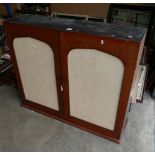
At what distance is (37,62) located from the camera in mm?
1479

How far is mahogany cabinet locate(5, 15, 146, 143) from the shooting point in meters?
1.14

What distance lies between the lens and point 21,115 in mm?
1839

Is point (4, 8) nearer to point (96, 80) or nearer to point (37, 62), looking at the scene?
point (37, 62)

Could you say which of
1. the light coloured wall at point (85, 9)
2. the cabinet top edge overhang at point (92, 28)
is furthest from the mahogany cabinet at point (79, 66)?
the light coloured wall at point (85, 9)

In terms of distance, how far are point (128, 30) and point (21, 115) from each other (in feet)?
4.33

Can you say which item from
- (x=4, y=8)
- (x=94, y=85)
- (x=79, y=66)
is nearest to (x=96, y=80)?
(x=94, y=85)

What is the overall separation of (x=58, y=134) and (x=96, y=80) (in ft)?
2.22

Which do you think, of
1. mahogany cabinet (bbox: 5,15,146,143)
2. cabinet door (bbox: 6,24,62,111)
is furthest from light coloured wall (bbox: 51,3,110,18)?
cabinet door (bbox: 6,24,62,111)

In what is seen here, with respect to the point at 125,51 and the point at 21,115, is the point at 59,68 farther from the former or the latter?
the point at 21,115

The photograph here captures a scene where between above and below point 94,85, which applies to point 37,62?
above

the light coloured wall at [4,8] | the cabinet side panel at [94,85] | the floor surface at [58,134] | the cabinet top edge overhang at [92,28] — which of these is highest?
the cabinet top edge overhang at [92,28]

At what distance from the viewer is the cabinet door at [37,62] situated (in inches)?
52.3

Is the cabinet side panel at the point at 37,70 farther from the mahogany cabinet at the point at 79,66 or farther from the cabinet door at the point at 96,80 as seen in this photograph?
the cabinet door at the point at 96,80

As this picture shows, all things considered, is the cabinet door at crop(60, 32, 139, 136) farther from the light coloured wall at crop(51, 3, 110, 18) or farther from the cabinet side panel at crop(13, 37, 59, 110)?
the light coloured wall at crop(51, 3, 110, 18)
